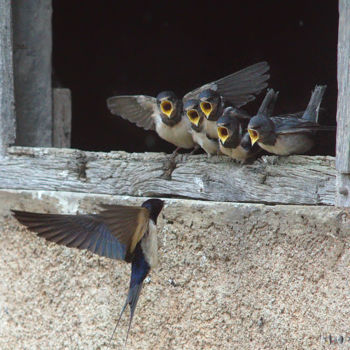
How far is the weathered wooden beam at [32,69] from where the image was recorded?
13.2 feet

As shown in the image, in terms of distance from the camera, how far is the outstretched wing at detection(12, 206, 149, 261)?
3145 mm

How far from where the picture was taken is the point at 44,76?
4.10 metres

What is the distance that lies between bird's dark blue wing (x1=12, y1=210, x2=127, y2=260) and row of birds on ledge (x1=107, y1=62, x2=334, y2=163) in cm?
54

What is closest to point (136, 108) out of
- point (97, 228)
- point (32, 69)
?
point (32, 69)

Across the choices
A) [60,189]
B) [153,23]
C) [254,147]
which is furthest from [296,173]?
[153,23]

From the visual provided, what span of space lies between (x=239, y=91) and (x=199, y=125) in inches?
10.2

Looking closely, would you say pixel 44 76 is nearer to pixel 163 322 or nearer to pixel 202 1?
pixel 163 322

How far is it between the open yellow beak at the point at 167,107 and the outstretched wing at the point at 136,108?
215 mm

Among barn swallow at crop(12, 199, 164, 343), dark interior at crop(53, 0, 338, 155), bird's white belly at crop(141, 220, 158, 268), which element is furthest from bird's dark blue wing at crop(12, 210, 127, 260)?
dark interior at crop(53, 0, 338, 155)

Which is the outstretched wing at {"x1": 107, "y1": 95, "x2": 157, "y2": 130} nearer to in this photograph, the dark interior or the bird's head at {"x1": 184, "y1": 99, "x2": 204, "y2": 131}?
the bird's head at {"x1": 184, "y1": 99, "x2": 204, "y2": 131}

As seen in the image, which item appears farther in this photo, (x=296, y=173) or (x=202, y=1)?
(x=202, y=1)

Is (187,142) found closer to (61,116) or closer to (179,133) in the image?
(179,133)

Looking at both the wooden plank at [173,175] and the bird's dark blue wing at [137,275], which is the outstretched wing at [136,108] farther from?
the bird's dark blue wing at [137,275]

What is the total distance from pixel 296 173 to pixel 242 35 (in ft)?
8.43
